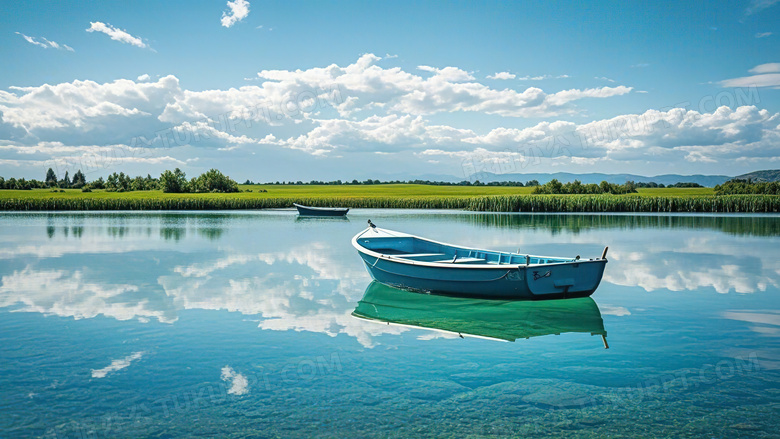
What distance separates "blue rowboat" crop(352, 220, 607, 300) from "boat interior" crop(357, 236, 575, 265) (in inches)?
1.1

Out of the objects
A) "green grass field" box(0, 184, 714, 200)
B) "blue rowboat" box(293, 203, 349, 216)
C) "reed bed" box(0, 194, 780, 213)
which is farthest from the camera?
"green grass field" box(0, 184, 714, 200)

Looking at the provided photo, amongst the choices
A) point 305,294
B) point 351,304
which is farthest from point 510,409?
point 305,294

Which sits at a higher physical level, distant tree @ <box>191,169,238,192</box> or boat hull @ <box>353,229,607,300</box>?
distant tree @ <box>191,169,238,192</box>

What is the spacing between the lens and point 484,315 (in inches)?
492

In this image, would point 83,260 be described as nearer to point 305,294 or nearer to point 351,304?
point 305,294

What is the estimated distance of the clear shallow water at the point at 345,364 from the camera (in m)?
6.61

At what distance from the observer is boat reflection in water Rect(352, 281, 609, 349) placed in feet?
36.6

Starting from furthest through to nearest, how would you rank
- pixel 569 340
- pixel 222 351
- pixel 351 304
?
→ pixel 351 304 < pixel 569 340 < pixel 222 351

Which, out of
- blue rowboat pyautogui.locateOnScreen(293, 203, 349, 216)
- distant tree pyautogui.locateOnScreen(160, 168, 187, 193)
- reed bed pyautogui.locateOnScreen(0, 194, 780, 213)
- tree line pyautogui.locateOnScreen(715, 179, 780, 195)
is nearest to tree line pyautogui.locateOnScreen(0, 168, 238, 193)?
distant tree pyautogui.locateOnScreen(160, 168, 187, 193)

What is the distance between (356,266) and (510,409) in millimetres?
13557

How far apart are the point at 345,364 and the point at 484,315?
464 centimetres

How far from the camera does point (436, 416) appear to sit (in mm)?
6750

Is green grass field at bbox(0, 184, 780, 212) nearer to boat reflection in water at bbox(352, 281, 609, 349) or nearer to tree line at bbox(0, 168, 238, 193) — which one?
tree line at bbox(0, 168, 238, 193)

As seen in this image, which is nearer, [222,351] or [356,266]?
[222,351]
